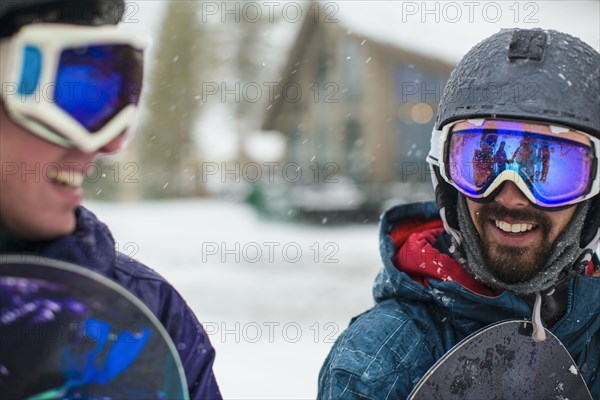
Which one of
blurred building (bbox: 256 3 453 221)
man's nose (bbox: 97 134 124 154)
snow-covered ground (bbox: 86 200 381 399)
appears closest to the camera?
man's nose (bbox: 97 134 124 154)

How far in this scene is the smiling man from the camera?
4.32 ft

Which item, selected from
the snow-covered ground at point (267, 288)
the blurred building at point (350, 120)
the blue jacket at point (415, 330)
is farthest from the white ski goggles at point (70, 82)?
the blurred building at point (350, 120)

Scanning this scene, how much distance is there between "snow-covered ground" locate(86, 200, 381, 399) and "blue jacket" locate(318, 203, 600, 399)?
3.15 meters

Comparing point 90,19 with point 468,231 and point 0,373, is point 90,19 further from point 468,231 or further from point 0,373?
point 468,231

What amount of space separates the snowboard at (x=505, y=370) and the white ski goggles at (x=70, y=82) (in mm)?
1129

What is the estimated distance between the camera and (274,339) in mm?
7348

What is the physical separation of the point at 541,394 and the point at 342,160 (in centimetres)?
2199

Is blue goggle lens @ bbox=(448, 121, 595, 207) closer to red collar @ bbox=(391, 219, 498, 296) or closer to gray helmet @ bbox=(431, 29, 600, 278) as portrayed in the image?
gray helmet @ bbox=(431, 29, 600, 278)

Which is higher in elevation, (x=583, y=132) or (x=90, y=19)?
(x=90, y=19)

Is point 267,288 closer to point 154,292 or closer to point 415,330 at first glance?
point 415,330

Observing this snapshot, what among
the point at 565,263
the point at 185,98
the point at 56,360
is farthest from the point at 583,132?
→ the point at 185,98

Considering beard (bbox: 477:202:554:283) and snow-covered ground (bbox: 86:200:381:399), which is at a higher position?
beard (bbox: 477:202:554:283)

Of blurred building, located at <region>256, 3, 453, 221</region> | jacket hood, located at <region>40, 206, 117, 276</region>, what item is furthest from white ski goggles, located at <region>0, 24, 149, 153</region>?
blurred building, located at <region>256, 3, 453, 221</region>

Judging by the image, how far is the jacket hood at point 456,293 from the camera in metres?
2.20
